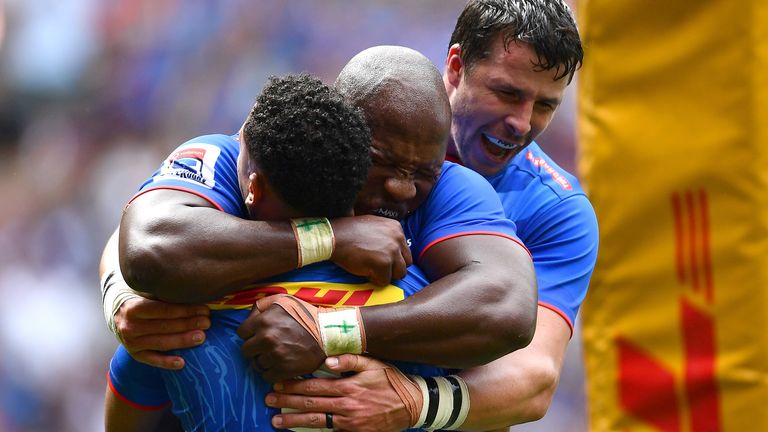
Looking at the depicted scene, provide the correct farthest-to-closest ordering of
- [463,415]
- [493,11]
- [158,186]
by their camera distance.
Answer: [493,11], [463,415], [158,186]

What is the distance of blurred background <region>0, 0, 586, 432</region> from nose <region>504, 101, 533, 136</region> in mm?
3522

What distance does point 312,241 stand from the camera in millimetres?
2428

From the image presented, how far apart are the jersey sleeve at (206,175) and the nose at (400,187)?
0.39m

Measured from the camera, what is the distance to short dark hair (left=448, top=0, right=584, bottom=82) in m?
3.61

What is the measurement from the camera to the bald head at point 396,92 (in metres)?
2.76

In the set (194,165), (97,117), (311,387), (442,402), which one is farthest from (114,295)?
(97,117)

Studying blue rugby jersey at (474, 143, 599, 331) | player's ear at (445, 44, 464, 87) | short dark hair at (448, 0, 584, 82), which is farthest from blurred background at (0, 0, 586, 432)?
blue rugby jersey at (474, 143, 599, 331)

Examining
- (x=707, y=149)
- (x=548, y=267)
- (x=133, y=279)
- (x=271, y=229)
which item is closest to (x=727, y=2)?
(x=707, y=149)

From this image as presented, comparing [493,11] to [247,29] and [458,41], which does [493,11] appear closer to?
[458,41]

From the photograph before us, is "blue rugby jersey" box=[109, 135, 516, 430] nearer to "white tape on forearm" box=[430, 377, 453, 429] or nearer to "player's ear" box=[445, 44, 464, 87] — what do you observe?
"white tape on forearm" box=[430, 377, 453, 429]

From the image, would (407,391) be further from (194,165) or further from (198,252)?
(194,165)

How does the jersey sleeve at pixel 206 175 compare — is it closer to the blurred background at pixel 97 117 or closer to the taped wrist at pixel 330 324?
the taped wrist at pixel 330 324

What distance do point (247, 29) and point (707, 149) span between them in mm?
5978

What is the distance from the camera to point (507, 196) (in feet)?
11.9
